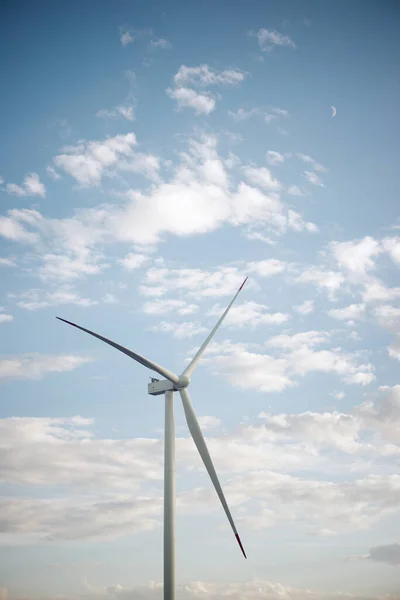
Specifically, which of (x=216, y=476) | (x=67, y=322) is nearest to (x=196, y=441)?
(x=216, y=476)

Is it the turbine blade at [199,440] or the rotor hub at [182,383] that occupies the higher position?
the rotor hub at [182,383]

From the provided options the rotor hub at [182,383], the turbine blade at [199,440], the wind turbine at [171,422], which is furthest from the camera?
the rotor hub at [182,383]

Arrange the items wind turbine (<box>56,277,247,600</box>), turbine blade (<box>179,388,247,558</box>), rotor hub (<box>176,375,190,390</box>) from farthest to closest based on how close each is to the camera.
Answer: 1. rotor hub (<box>176,375,190,390</box>)
2. turbine blade (<box>179,388,247,558</box>)
3. wind turbine (<box>56,277,247,600</box>)

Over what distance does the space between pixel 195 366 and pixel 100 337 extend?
1078cm

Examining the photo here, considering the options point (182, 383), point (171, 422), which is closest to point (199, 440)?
point (171, 422)

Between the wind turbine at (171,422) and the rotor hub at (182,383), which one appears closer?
the wind turbine at (171,422)

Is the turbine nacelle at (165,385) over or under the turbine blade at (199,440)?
over

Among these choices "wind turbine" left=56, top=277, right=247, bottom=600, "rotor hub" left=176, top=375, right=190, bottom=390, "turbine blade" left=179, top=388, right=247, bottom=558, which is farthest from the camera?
"rotor hub" left=176, top=375, right=190, bottom=390

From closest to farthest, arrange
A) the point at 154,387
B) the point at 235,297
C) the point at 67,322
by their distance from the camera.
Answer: the point at 67,322, the point at 154,387, the point at 235,297

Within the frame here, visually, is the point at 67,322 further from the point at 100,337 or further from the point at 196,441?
the point at 196,441

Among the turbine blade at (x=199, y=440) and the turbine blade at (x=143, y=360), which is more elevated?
the turbine blade at (x=143, y=360)

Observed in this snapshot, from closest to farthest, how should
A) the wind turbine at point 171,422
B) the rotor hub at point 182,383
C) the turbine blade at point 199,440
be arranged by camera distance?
the wind turbine at point 171,422 → the turbine blade at point 199,440 → the rotor hub at point 182,383

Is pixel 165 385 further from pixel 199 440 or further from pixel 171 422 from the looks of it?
pixel 199 440

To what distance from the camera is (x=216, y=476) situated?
57750 millimetres
